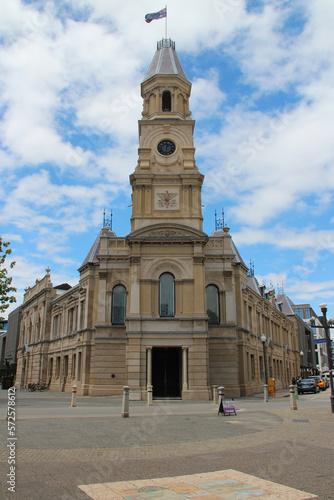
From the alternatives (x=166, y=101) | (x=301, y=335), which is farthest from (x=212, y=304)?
(x=301, y=335)

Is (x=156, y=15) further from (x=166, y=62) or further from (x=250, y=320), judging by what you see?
(x=250, y=320)

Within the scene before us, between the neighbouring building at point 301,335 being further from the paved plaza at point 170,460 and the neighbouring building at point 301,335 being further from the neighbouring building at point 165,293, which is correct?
the paved plaza at point 170,460

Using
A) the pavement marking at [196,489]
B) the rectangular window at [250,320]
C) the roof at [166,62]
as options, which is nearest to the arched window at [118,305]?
the rectangular window at [250,320]

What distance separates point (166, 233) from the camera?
33000 millimetres

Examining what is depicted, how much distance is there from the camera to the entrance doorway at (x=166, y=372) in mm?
31953

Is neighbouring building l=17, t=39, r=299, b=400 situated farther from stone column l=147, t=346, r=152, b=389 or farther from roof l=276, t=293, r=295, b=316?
roof l=276, t=293, r=295, b=316

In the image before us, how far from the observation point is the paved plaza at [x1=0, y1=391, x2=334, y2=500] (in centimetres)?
684

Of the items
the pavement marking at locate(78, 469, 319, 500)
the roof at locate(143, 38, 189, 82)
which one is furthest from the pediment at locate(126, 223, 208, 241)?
the pavement marking at locate(78, 469, 319, 500)

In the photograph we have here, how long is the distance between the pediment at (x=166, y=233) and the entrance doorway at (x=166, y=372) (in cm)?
837

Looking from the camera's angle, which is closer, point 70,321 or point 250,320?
point 250,320

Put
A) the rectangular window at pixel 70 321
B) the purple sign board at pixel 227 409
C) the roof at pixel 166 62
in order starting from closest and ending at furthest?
the purple sign board at pixel 227 409, the roof at pixel 166 62, the rectangular window at pixel 70 321

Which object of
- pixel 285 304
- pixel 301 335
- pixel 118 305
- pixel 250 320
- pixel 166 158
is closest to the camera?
pixel 166 158

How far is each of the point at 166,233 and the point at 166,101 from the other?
1324 centimetres

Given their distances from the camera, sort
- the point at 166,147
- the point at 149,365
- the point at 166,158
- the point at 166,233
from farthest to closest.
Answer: the point at 166,147
the point at 166,158
the point at 166,233
the point at 149,365
